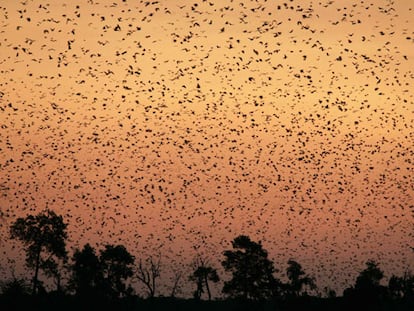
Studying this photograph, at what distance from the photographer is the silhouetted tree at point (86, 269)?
4702 inches

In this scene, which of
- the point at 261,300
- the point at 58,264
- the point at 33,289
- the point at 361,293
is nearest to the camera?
the point at 361,293

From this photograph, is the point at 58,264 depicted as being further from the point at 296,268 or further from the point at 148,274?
the point at 296,268

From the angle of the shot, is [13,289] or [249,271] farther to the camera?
[249,271]

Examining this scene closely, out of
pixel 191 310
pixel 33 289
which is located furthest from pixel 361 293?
pixel 191 310

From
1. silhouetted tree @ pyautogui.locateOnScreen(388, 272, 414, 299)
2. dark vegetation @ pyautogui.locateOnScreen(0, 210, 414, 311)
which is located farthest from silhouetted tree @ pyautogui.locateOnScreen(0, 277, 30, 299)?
silhouetted tree @ pyautogui.locateOnScreen(388, 272, 414, 299)

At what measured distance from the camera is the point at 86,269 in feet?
397

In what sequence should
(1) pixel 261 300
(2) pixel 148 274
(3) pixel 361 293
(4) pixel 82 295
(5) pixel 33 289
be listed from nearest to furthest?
(3) pixel 361 293 → (5) pixel 33 289 → (4) pixel 82 295 → (1) pixel 261 300 → (2) pixel 148 274

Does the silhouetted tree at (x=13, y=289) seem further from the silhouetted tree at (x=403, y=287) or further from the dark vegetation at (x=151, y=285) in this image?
the silhouetted tree at (x=403, y=287)

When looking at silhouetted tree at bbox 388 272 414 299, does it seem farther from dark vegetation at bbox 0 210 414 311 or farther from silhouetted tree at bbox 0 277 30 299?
silhouetted tree at bbox 0 277 30 299

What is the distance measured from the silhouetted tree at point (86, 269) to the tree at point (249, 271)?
2020cm

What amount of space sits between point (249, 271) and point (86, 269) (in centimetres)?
2510

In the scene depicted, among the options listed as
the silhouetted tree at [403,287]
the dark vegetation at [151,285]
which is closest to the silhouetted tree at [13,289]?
the dark vegetation at [151,285]

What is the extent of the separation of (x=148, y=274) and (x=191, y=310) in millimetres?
9595

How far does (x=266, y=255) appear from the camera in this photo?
130 meters
